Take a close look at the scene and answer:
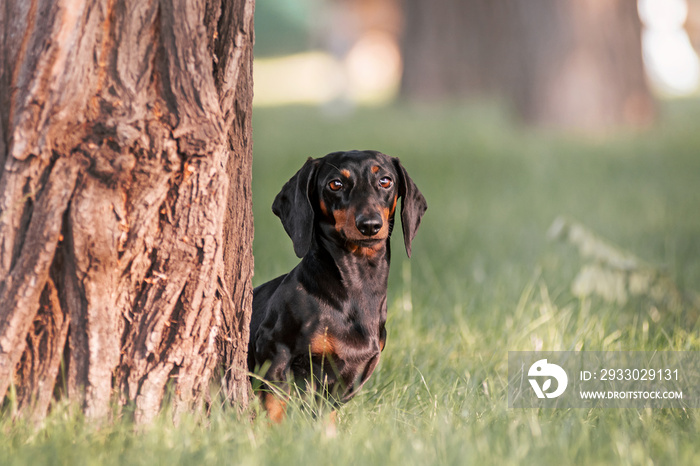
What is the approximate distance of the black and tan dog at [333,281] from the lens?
10.2 ft

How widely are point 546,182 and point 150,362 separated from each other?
276 inches

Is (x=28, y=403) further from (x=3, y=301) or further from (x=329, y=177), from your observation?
(x=329, y=177)

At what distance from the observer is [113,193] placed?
2521 mm

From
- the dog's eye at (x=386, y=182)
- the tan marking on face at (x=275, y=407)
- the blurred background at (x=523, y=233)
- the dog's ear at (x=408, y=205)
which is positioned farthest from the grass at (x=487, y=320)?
the dog's eye at (x=386, y=182)

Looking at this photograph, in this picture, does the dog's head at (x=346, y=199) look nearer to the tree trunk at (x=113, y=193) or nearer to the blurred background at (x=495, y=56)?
the tree trunk at (x=113, y=193)

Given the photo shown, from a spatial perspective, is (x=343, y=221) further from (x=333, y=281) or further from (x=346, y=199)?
(x=333, y=281)

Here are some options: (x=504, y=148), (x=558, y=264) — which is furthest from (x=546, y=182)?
(x=558, y=264)

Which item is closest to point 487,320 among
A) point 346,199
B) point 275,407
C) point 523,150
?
→ point 346,199

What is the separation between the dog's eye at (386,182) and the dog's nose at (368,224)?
0.88 ft

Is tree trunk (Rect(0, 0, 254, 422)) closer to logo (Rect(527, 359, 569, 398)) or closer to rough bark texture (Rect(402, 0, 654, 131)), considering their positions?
logo (Rect(527, 359, 569, 398))

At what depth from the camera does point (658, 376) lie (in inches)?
Result: 136

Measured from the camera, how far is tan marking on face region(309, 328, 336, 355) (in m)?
3.07

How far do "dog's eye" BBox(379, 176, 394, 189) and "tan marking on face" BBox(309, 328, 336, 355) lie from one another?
2.23 ft

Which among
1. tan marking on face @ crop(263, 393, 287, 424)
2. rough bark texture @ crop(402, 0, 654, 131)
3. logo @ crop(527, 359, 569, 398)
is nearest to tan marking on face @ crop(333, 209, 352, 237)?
tan marking on face @ crop(263, 393, 287, 424)
